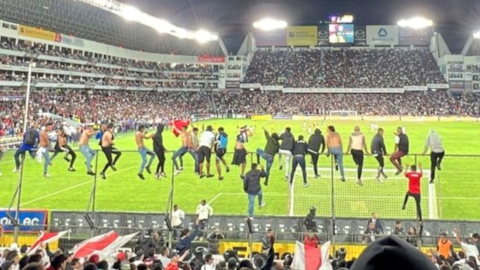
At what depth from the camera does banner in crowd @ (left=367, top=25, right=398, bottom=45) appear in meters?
111

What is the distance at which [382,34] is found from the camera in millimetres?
111312

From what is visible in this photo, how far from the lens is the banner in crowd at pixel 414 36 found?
10956 centimetres

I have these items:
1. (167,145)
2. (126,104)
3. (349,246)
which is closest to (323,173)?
(349,246)

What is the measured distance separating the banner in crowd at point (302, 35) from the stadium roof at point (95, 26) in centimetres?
1732

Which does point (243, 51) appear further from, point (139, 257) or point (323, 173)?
point (139, 257)

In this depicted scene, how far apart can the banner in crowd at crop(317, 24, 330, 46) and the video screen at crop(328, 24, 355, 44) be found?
6.32 ft

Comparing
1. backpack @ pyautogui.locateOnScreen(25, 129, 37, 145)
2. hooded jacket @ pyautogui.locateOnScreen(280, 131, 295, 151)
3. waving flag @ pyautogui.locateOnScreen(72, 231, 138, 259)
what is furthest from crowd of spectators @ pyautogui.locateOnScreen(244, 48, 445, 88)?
waving flag @ pyautogui.locateOnScreen(72, 231, 138, 259)

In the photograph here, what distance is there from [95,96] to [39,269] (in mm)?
75242

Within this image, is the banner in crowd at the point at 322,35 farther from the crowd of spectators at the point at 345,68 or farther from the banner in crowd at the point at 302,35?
the crowd of spectators at the point at 345,68

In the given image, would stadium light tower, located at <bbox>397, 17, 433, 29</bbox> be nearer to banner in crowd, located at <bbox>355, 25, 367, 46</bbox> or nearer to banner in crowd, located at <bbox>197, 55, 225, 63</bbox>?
banner in crowd, located at <bbox>355, 25, 367, 46</bbox>

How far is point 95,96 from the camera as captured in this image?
7625 centimetres

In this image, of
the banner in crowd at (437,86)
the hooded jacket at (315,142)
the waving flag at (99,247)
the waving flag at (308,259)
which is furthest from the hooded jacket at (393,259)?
the banner in crowd at (437,86)

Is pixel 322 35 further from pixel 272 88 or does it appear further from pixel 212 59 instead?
pixel 212 59

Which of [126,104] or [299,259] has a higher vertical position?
[126,104]
